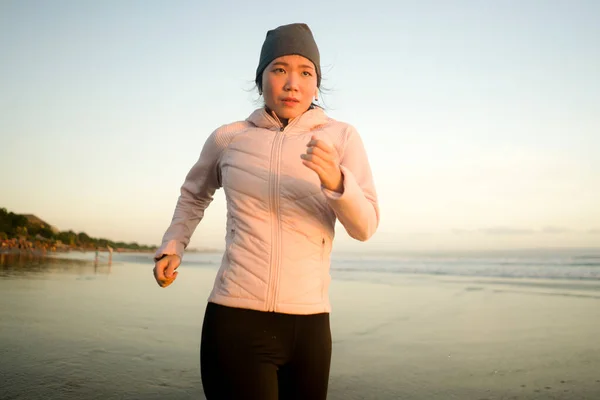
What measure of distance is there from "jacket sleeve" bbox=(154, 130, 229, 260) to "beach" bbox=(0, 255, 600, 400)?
2557 mm

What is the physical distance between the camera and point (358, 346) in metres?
6.22

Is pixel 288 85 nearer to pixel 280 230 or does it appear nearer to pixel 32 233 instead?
pixel 280 230

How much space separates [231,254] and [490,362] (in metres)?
4.68

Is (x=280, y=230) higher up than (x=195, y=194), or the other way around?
(x=195, y=194)

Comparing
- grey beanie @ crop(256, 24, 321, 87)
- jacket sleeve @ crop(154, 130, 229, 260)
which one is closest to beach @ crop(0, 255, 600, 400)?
jacket sleeve @ crop(154, 130, 229, 260)

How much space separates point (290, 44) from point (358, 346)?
16.3 feet

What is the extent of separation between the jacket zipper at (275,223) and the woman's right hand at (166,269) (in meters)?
0.45

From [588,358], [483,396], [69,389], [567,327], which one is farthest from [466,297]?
[69,389]

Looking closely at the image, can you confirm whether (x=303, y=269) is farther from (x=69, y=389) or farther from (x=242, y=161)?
(x=69, y=389)

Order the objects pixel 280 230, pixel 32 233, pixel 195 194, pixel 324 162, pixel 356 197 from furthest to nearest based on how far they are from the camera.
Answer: pixel 32 233 < pixel 195 194 < pixel 280 230 < pixel 356 197 < pixel 324 162

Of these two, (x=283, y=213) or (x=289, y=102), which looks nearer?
(x=283, y=213)

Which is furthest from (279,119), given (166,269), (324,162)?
(166,269)

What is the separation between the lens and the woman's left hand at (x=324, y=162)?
1461 mm

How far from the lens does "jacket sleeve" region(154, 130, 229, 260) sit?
206 centimetres
